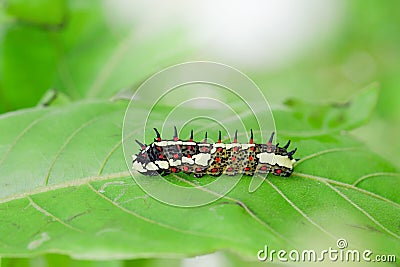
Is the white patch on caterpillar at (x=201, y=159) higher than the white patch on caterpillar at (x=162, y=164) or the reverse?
higher

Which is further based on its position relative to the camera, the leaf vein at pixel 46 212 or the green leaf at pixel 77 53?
the green leaf at pixel 77 53

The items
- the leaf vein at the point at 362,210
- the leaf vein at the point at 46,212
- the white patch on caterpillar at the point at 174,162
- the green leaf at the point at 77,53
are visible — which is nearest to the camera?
the leaf vein at the point at 46,212

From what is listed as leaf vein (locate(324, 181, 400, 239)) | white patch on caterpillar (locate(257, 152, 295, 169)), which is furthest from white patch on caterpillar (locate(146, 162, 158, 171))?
leaf vein (locate(324, 181, 400, 239))

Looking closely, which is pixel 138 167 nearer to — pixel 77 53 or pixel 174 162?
pixel 174 162

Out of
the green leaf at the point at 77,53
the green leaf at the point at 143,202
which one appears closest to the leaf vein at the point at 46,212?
the green leaf at the point at 143,202

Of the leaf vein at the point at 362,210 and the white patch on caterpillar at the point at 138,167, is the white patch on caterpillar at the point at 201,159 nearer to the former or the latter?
the white patch on caterpillar at the point at 138,167

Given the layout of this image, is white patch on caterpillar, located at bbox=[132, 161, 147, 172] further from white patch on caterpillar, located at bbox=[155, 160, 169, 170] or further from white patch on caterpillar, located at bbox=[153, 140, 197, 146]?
white patch on caterpillar, located at bbox=[153, 140, 197, 146]

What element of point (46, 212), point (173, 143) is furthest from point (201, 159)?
point (46, 212)

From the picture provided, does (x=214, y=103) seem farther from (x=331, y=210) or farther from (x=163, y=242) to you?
(x=163, y=242)
